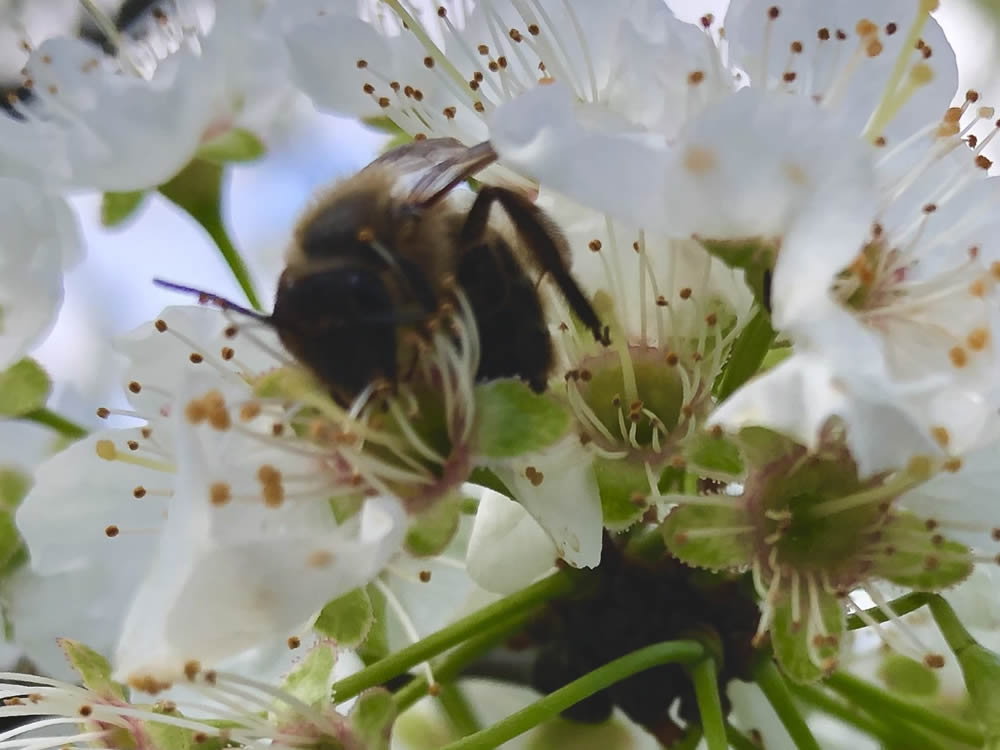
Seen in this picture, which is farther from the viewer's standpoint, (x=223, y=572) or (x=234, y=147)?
(x=234, y=147)

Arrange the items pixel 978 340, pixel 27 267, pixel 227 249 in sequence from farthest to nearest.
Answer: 1. pixel 227 249
2. pixel 27 267
3. pixel 978 340

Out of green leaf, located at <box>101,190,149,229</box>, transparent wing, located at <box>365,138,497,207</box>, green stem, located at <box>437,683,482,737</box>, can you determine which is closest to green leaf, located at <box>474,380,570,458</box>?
transparent wing, located at <box>365,138,497,207</box>

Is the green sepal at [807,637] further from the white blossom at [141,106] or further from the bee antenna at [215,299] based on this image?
the white blossom at [141,106]

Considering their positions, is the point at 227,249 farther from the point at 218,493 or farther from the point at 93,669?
the point at 218,493

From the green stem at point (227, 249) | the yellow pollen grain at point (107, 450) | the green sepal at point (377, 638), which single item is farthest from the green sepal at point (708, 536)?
the green stem at point (227, 249)

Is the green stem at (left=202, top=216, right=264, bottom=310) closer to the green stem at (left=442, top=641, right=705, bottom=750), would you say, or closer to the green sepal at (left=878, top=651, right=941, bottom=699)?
the green stem at (left=442, top=641, right=705, bottom=750)

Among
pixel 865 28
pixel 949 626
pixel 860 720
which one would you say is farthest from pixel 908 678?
pixel 865 28

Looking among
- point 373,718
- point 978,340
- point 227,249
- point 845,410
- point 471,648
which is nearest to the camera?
point 845,410
